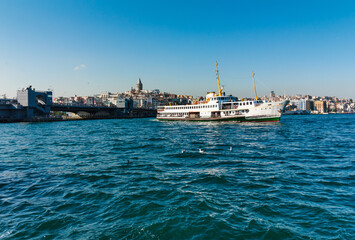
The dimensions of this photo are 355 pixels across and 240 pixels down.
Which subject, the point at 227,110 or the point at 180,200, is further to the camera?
the point at 227,110

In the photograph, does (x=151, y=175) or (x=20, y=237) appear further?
(x=151, y=175)

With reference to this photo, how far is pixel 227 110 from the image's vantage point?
5441 cm

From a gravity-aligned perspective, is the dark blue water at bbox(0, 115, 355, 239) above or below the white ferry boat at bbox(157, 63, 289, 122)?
below

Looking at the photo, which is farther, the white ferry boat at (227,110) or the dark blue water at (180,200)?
the white ferry boat at (227,110)

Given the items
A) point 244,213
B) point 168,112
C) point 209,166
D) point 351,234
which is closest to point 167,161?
point 209,166

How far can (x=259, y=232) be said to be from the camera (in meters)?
6.04

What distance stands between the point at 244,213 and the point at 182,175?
4.73 meters

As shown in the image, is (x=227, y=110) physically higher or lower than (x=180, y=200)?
higher

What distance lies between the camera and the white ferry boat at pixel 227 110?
→ 48.7 m

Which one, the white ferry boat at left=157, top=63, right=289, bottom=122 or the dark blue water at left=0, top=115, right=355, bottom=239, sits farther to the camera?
the white ferry boat at left=157, top=63, right=289, bottom=122

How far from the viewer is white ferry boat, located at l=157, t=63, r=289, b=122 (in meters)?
48.7

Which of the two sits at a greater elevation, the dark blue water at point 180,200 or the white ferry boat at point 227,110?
the white ferry boat at point 227,110

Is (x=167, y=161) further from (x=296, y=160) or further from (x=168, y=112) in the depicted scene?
(x=168, y=112)

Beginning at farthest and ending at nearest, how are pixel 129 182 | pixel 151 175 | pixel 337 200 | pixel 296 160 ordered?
pixel 296 160 → pixel 151 175 → pixel 129 182 → pixel 337 200
